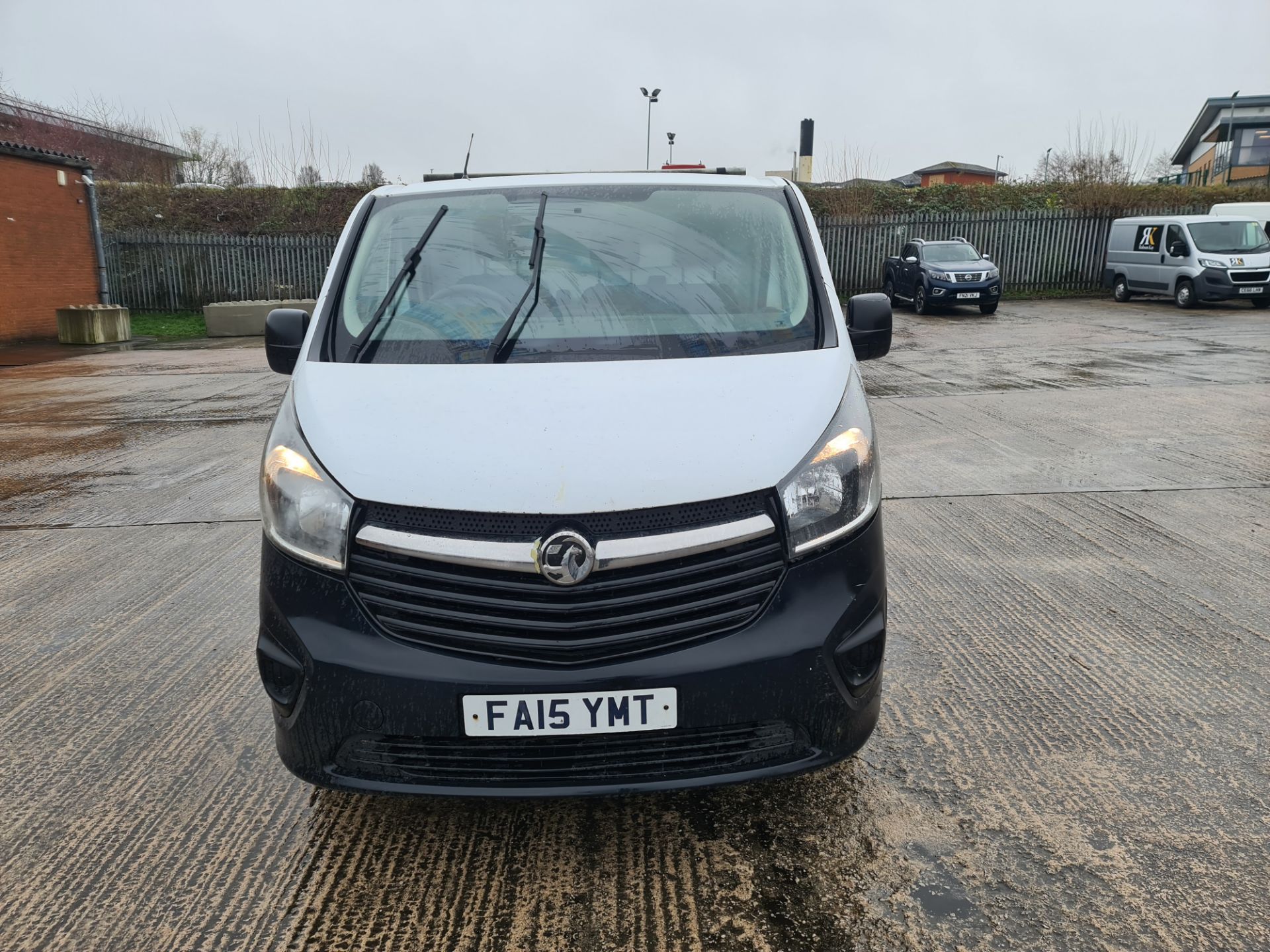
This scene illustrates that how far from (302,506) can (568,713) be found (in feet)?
2.64

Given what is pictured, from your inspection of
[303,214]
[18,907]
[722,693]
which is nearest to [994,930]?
[722,693]

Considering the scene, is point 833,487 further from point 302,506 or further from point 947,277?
point 947,277

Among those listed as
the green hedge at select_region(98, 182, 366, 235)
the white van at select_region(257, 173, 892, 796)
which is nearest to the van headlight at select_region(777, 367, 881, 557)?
the white van at select_region(257, 173, 892, 796)

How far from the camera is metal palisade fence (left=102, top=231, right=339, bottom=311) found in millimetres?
24062

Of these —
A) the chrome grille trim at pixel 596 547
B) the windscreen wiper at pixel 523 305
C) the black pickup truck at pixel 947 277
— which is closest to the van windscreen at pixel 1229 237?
the black pickup truck at pixel 947 277

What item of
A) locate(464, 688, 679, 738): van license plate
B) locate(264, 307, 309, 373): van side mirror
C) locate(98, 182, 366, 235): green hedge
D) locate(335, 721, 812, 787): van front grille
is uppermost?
locate(98, 182, 366, 235): green hedge

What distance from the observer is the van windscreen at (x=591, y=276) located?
3045 millimetres

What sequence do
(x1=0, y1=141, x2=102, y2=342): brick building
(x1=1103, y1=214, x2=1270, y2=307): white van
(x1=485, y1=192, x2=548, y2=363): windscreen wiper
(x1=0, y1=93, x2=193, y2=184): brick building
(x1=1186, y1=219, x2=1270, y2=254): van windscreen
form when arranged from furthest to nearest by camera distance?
(x1=0, y1=93, x2=193, y2=184): brick building → (x1=1186, y1=219, x2=1270, y2=254): van windscreen → (x1=1103, y1=214, x2=1270, y2=307): white van → (x1=0, y1=141, x2=102, y2=342): brick building → (x1=485, y1=192, x2=548, y2=363): windscreen wiper

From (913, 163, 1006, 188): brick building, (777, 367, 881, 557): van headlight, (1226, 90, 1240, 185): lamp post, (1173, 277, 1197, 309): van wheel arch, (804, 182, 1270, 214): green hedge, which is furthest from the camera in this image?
(913, 163, 1006, 188): brick building

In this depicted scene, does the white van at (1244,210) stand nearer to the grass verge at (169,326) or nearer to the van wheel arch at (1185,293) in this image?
the van wheel arch at (1185,293)

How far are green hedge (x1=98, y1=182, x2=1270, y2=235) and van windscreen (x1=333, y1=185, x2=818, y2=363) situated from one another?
78.7 ft

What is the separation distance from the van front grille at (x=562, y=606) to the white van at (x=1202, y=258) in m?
21.5

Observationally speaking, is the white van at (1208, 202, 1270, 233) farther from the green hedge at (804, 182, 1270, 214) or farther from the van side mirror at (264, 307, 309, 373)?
the van side mirror at (264, 307, 309, 373)

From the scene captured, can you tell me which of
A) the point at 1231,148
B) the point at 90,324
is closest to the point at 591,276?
the point at 90,324
